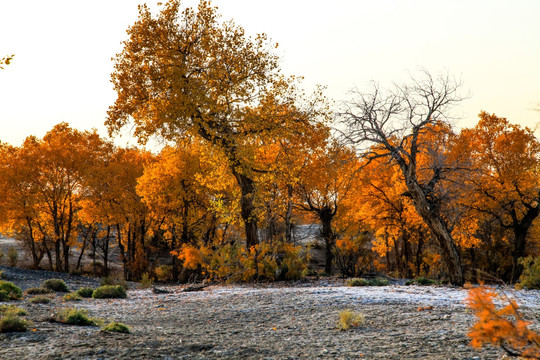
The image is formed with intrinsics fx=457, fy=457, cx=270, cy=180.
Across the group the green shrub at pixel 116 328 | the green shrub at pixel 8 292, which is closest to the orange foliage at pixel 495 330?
the green shrub at pixel 116 328

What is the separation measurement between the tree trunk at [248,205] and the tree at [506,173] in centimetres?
1358

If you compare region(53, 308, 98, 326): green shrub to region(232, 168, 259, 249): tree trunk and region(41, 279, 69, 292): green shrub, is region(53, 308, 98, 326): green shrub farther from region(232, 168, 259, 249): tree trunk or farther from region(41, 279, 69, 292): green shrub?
region(232, 168, 259, 249): tree trunk

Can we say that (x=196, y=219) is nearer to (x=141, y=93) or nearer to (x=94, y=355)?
(x=141, y=93)

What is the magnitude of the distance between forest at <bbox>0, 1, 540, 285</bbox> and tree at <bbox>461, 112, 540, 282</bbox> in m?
0.09

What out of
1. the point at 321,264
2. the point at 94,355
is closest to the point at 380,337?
the point at 94,355

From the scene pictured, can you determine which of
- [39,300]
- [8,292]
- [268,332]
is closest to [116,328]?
[268,332]

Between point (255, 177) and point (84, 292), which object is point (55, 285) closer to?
point (84, 292)

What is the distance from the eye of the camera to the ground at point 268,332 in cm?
568

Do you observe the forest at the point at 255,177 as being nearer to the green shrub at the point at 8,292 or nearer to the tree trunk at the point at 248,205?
the tree trunk at the point at 248,205

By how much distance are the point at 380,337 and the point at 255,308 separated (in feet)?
13.8

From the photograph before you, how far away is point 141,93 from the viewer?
18797 millimetres

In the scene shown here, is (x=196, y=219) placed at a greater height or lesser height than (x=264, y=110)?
lesser

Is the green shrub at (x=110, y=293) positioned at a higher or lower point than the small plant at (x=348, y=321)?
lower

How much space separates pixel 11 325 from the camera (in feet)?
23.2
